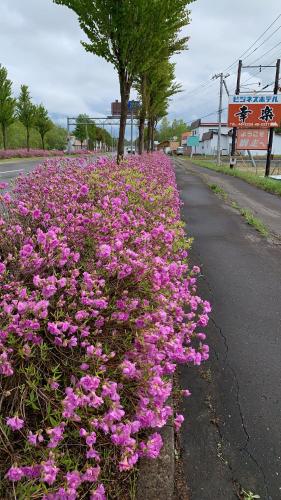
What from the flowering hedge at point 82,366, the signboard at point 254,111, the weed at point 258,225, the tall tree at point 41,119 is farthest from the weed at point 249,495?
the tall tree at point 41,119

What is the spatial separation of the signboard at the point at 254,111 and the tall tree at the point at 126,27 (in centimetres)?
1561

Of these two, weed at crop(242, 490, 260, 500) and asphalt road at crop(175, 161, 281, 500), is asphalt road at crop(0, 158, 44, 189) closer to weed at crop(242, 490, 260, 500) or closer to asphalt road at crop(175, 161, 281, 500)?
asphalt road at crop(175, 161, 281, 500)

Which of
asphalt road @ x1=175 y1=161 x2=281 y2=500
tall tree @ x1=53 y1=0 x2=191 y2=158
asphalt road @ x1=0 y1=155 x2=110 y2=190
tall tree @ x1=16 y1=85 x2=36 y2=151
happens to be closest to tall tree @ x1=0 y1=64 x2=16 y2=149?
tall tree @ x1=16 y1=85 x2=36 y2=151

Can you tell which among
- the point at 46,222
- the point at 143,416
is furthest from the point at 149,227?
the point at 143,416

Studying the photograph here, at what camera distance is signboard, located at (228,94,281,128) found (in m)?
24.6

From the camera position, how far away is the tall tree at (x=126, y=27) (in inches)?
362

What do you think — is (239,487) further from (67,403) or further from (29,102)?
(29,102)

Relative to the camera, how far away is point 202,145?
300 feet

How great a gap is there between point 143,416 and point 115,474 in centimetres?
35

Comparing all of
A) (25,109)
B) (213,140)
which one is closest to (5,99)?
(25,109)

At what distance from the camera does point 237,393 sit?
293 cm

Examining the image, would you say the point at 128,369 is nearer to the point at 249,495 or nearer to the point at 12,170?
the point at 249,495

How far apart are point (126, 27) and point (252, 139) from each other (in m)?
18.9

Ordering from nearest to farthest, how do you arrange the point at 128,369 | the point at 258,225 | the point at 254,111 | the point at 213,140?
1. the point at 128,369
2. the point at 258,225
3. the point at 254,111
4. the point at 213,140
